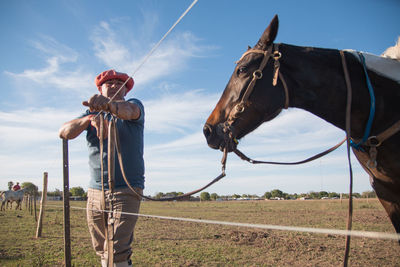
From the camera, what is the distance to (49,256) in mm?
6945

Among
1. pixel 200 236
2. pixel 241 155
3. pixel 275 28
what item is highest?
pixel 275 28

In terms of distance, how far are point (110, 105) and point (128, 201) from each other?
100 cm

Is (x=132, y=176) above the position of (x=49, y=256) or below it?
above

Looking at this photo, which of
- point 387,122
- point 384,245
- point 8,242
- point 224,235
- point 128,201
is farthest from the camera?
point 224,235

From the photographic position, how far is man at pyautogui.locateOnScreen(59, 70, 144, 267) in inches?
102

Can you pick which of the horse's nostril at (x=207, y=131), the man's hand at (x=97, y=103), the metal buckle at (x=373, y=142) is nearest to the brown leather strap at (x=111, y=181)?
the man's hand at (x=97, y=103)

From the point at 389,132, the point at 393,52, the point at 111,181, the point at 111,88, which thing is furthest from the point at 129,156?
the point at 393,52

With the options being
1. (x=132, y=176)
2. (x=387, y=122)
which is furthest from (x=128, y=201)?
(x=387, y=122)

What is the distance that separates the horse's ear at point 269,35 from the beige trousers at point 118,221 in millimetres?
1885

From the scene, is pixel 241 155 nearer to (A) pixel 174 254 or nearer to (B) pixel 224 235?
(A) pixel 174 254

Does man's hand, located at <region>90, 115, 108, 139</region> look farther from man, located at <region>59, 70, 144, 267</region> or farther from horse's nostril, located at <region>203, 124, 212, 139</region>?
horse's nostril, located at <region>203, 124, 212, 139</region>

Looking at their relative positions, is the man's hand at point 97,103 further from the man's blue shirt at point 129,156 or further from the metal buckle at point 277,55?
the metal buckle at point 277,55

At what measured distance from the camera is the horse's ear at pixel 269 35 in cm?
230

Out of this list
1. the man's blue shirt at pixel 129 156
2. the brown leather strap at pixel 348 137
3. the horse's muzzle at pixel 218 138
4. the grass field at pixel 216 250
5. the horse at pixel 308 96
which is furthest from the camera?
the grass field at pixel 216 250
